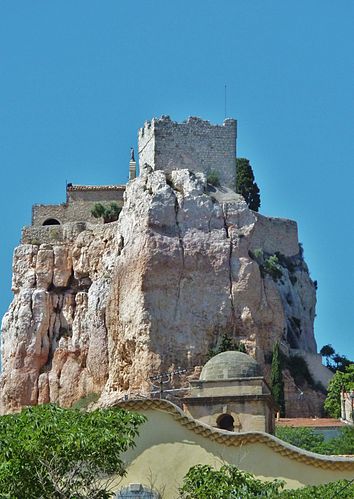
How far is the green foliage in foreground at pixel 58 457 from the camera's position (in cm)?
2505

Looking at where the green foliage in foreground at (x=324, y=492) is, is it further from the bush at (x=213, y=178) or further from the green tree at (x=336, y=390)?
the bush at (x=213, y=178)

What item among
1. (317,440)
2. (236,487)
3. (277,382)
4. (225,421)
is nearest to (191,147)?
(277,382)

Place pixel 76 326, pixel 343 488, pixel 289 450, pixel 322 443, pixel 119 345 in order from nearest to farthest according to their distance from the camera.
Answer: pixel 343 488
pixel 289 450
pixel 322 443
pixel 119 345
pixel 76 326

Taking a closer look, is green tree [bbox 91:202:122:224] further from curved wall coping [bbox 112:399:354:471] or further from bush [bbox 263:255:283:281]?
curved wall coping [bbox 112:399:354:471]

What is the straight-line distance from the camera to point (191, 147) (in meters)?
67.4

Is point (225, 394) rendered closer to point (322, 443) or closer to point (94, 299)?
point (322, 443)

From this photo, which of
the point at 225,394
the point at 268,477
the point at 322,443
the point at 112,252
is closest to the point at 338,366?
the point at 112,252

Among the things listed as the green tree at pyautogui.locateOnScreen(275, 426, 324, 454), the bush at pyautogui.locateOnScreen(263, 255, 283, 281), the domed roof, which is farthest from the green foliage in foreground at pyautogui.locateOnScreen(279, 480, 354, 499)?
the bush at pyautogui.locateOnScreen(263, 255, 283, 281)

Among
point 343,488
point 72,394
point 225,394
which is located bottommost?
point 343,488

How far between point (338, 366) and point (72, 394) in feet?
49.6

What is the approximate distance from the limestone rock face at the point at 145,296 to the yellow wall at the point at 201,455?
97.7 ft

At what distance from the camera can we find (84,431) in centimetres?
2567

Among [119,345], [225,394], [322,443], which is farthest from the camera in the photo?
[119,345]

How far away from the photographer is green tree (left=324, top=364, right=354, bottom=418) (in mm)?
59656
